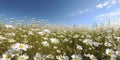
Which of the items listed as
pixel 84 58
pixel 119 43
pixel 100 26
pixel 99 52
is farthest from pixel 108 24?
pixel 84 58

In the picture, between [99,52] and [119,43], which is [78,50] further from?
[119,43]

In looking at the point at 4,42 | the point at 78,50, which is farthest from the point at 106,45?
the point at 4,42

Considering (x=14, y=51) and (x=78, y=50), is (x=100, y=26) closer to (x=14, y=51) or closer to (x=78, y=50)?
(x=78, y=50)

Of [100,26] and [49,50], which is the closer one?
[49,50]

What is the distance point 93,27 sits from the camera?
873 cm

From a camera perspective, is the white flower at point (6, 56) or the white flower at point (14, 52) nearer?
the white flower at point (6, 56)

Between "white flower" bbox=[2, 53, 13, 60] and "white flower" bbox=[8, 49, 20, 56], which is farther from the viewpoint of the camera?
"white flower" bbox=[8, 49, 20, 56]

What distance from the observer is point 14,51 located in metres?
2.95

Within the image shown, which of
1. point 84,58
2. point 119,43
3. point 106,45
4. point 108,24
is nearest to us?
point 84,58

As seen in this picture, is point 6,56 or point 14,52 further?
point 14,52

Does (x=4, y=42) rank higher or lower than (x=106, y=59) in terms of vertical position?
higher

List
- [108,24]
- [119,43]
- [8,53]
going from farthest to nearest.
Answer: [108,24] < [119,43] < [8,53]

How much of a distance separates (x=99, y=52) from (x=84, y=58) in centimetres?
55

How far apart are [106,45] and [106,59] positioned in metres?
0.70
